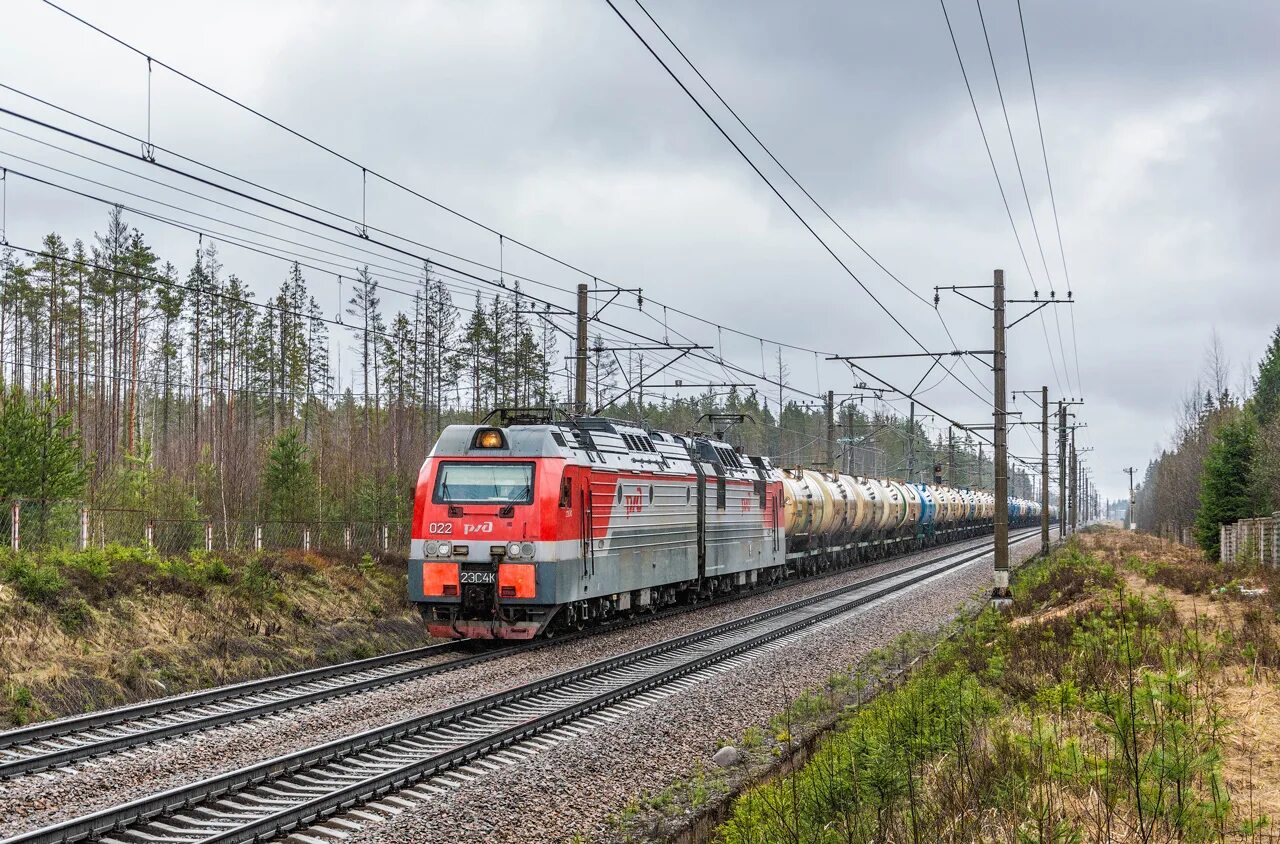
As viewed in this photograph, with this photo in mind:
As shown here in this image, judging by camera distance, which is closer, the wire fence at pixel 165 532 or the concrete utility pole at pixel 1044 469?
the wire fence at pixel 165 532

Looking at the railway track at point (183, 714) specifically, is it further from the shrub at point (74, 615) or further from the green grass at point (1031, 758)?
the green grass at point (1031, 758)

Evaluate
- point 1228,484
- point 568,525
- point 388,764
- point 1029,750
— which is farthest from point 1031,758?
point 1228,484

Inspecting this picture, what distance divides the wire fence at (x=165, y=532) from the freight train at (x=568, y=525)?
5.95 metres

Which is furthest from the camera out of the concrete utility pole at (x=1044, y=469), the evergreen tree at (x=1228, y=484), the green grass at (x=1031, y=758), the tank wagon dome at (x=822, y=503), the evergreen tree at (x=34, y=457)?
the concrete utility pole at (x=1044, y=469)

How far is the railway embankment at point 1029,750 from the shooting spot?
6629 millimetres

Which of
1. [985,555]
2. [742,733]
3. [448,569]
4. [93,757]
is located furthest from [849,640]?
[985,555]

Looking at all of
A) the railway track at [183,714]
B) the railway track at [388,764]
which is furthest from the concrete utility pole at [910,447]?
the railway track at [183,714]

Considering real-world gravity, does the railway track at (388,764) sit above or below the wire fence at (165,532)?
below

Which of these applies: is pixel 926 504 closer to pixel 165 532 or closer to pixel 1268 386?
pixel 1268 386

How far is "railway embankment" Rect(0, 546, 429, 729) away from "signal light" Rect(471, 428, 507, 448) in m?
3.62

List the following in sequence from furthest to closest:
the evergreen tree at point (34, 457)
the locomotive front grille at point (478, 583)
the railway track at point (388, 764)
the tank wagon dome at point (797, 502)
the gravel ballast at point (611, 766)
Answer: the tank wagon dome at point (797, 502)
the evergreen tree at point (34, 457)
the locomotive front grille at point (478, 583)
the gravel ballast at point (611, 766)
the railway track at point (388, 764)

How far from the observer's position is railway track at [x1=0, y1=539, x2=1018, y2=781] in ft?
33.5

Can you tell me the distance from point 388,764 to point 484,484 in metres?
8.04

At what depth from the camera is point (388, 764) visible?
1007cm
